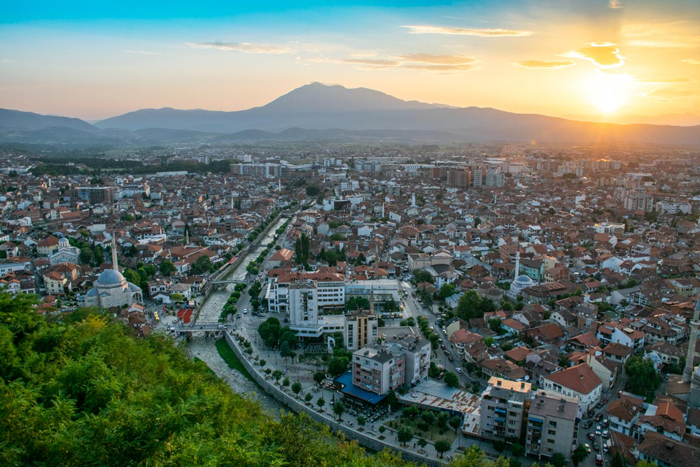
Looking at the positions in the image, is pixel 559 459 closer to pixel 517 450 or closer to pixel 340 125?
pixel 517 450

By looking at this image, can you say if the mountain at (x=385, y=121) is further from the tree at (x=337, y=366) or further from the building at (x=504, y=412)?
the building at (x=504, y=412)

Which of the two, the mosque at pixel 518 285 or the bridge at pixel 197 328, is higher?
the mosque at pixel 518 285

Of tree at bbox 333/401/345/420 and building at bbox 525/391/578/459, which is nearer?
building at bbox 525/391/578/459

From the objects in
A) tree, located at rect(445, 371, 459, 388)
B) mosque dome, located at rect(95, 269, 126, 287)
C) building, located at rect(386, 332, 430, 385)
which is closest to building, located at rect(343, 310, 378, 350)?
building, located at rect(386, 332, 430, 385)

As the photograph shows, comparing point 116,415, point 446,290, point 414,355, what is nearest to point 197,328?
point 414,355

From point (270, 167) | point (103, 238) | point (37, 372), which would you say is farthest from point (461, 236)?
point (270, 167)

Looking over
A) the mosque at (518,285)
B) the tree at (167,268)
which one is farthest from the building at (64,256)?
the mosque at (518,285)

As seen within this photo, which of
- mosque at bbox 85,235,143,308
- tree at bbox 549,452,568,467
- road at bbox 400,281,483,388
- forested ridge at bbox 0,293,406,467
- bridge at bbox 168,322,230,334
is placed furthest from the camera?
mosque at bbox 85,235,143,308

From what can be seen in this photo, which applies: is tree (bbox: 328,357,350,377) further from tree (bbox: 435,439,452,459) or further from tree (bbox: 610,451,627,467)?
tree (bbox: 610,451,627,467)
